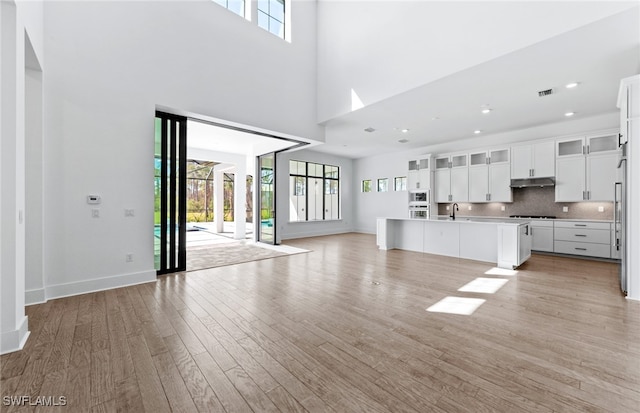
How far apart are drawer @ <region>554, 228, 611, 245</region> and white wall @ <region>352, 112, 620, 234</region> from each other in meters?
2.26

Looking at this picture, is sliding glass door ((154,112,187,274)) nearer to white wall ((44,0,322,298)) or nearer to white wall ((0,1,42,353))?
white wall ((44,0,322,298))

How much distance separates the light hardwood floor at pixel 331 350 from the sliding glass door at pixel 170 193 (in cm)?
80

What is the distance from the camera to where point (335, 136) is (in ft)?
25.2

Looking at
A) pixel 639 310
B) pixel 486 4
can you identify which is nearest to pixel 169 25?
pixel 486 4

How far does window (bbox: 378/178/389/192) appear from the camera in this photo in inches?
405

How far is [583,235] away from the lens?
5777mm

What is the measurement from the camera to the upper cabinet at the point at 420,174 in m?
8.54

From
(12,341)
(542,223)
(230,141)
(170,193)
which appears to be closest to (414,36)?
(170,193)

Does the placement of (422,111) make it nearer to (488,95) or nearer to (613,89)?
(488,95)

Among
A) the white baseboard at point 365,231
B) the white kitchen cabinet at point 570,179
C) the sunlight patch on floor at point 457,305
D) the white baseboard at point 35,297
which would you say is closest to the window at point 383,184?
the white baseboard at point 365,231

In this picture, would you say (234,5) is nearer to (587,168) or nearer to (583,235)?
(587,168)

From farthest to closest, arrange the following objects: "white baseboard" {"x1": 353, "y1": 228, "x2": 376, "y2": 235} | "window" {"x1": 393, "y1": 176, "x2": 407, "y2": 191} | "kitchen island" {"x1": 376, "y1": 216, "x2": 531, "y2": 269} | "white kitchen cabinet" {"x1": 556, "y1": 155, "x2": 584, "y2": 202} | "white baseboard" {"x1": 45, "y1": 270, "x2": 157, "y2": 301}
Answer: "white baseboard" {"x1": 353, "y1": 228, "x2": 376, "y2": 235}
"window" {"x1": 393, "y1": 176, "x2": 407, "y2": 191}
"white kitchen cabinet" {"x1": 556, "y1": 155, "x2": 584, "y2": 202}
"kitchen island" {"x1": 376, "y1": 216, "x2": 531, "y2": 269}
"white baseboard" {"x1": 45, "y1": 270, "x2": 157, "y2": 301}

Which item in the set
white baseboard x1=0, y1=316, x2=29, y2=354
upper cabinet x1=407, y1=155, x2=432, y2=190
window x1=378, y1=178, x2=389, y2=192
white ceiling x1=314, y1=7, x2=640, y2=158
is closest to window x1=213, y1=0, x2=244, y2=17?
white ceiling x1=314, y1=7, x2=640, y2=158

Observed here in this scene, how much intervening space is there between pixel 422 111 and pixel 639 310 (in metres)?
4.29
